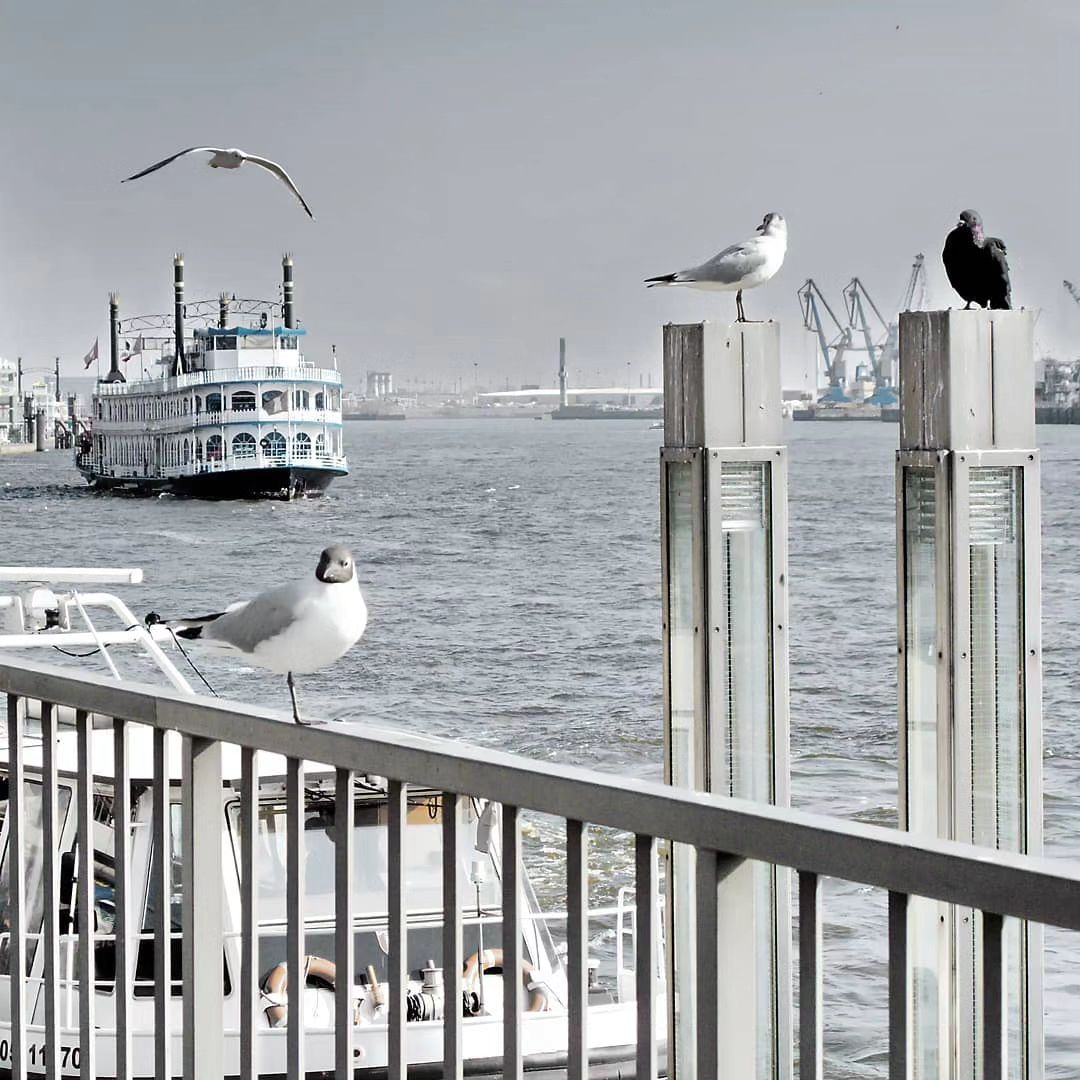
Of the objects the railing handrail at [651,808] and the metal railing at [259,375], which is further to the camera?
the metal railing at [259,375]

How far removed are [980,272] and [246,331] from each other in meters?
59.6

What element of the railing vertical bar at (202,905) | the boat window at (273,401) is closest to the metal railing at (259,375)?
the boat window at (273,401)

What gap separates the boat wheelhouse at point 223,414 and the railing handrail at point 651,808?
56.2 m

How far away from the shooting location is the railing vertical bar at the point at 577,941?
1.47 metres

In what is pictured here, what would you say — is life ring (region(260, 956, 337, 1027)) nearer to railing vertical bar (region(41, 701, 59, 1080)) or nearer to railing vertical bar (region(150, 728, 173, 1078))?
railing vertical bar (region(41, 701, 59, 1080))

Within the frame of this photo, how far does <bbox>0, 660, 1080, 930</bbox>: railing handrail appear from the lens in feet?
3.91

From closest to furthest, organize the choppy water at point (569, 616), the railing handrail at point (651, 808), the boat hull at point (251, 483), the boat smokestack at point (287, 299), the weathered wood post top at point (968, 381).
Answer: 1. the railing handrail at point (651, 808)
2. the weathered wood post top at point (968, 381)
3. the choppy water at point (569, 616)
4. the boat hull at point (251, 483)
5. the boat smokestack at point (287, 299)

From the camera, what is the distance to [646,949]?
1.47m

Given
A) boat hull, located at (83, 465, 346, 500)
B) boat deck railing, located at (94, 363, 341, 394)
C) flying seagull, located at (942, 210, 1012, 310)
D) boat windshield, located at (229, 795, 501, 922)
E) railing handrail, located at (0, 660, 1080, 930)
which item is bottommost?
boat windshield, located at (229, 795, 501, 922)

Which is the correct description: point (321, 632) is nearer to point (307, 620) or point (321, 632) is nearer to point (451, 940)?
point (307, 620)

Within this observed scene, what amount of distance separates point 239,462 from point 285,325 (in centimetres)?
796

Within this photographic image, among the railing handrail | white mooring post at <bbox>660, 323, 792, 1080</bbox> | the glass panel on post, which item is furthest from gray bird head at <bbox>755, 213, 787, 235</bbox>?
the railing handrail

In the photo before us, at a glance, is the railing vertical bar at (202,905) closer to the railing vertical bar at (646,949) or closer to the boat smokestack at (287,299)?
the railing vertical bar at (646,949)

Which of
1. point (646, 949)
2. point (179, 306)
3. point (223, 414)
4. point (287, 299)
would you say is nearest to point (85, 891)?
point (646, 949)
